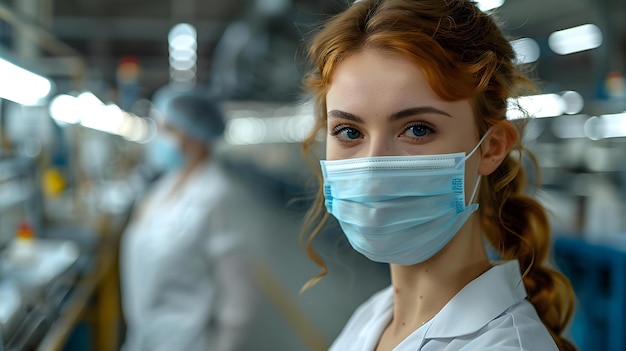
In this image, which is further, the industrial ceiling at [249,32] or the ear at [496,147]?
the industrial ceiling at [249,32]

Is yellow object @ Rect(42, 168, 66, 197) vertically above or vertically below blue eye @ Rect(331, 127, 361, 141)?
below

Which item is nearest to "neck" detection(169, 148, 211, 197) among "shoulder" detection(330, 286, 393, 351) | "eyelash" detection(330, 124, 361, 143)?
"shoulder" detection(330, 286, 393, 351)

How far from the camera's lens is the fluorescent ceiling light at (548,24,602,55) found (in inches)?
158

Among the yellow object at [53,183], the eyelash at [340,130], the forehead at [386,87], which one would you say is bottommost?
the yellow object at [53,183]

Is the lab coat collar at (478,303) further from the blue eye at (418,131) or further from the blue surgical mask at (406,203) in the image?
the blue eye at (418,131)

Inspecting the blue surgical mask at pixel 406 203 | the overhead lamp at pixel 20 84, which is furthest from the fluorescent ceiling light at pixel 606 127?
the overhead lamp at pixel 20 84

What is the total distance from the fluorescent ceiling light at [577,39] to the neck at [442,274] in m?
3.43

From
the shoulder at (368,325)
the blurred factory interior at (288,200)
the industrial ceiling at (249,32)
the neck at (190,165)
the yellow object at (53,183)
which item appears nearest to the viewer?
the shoulder at (368,325)

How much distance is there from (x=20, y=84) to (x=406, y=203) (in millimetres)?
1964

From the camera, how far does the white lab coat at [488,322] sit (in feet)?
3.16

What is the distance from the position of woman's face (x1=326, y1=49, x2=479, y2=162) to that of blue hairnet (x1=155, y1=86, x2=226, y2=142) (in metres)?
1.74

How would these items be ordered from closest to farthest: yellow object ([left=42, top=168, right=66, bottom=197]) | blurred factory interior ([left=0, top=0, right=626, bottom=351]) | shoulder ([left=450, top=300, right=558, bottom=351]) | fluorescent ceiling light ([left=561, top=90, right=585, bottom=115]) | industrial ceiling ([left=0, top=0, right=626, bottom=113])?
1. shoulder ([left=450, top=300, right=558, bottom=351])
2. blurred factory interior ([left=0, top=0, right=626, bottom=351])
3. industrial ceiling ([left=0, top=0, right=626, bottom=113])
4. fluorescent ceiling light ([left=561, top=90, right=585, bottom=115])
5. yellow object ([left=42, top=168, right=66, bottom=197])

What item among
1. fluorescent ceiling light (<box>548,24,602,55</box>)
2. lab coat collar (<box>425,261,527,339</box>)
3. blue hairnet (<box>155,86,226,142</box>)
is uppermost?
fluorescent ceiling light (<box>548,24,602,55</box>)

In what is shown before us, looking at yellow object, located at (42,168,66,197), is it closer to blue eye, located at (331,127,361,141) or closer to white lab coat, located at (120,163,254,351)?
white lab coat, located at (120,163,254,351)
